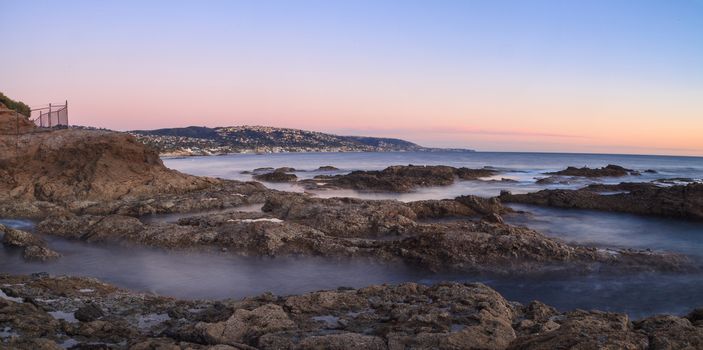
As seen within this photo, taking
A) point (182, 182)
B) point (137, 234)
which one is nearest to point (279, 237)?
point (137, 234)

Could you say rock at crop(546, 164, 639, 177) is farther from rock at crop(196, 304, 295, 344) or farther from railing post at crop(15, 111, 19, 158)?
rock at crop(196, 304, 295, 344)

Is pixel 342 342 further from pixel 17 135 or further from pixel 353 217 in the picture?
pixel 17 135

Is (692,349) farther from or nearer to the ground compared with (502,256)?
farther from the ground

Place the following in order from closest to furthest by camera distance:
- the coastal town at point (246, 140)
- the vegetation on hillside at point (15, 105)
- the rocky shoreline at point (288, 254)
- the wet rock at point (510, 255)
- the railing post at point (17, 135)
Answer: the rocky shoreline at point (288, 254) < the wet rock at point (510, 255) < the railing post at point (17, 135) < the vegetation on hillside at point (15, 105) < the coastal town at point (246, 140)

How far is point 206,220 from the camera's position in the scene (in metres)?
17.2

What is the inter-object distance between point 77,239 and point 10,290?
25.4 feet

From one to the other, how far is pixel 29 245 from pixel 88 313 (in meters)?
8.14

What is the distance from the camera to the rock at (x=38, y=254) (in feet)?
43.7

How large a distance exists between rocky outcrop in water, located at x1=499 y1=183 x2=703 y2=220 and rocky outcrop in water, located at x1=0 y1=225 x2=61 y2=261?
22325 mm

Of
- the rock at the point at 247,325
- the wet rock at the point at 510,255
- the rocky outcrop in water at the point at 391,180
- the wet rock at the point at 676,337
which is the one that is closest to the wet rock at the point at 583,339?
the wet rock at the point at 676,337

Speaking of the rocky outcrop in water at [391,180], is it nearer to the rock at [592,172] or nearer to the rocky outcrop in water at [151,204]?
the rocky outcrop in water at [151,204]

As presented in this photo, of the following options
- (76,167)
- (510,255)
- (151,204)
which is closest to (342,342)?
(510,255)

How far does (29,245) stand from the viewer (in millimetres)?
14203

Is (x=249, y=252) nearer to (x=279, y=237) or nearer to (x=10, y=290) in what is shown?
(x=279, y=237)
